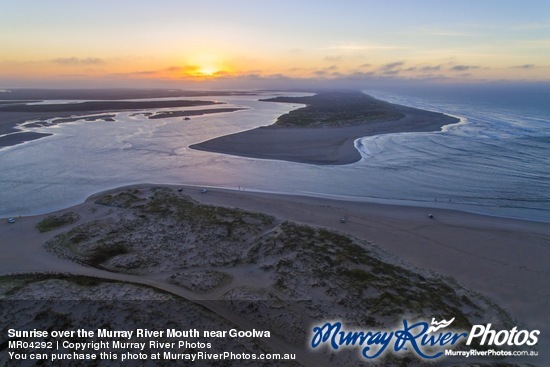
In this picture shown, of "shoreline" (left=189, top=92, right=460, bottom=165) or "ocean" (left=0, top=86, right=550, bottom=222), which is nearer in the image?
"ocean" (left=0, top=86, right=550, bottom=222)

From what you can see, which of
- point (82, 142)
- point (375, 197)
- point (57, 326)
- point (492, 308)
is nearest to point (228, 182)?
point (375, 197)

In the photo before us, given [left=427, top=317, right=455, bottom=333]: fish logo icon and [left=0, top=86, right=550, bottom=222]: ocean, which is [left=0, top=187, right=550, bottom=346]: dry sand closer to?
[left=0, top=86, right=550, bottom=222]: ocean

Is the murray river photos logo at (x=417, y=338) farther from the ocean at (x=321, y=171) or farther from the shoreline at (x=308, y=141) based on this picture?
the shoreline at (x=308, y=141)

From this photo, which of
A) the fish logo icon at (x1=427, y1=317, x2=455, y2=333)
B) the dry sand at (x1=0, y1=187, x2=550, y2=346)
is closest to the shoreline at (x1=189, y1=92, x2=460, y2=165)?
the dry sand at (x1=0, y1=187, x2=550, y2=346)

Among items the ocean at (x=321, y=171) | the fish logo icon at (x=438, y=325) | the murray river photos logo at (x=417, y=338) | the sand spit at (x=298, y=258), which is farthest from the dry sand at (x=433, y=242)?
the fish logo icon at (x=438, y=325)

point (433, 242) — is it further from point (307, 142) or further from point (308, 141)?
point (308, 141)

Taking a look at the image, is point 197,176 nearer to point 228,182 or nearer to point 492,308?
point 228,182
